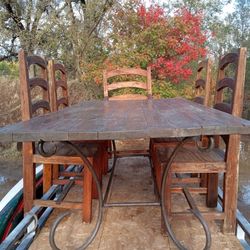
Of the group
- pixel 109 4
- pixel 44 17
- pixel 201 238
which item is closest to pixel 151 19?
pixel 109 4

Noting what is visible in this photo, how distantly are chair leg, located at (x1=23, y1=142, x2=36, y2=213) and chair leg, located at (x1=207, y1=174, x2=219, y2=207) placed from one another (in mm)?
1037

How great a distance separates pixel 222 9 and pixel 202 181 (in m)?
8.04

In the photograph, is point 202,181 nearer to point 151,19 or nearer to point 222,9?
point 151,19

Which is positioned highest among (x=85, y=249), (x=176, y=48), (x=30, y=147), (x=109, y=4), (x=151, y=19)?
(x=109, y=4)

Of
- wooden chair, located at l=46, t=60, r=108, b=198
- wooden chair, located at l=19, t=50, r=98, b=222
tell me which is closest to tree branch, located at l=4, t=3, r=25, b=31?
wooden chair, located at l=46, t=60, r=108, b=198

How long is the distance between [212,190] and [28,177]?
109cm

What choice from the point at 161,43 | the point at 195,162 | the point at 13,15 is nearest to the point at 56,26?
the point at 13,15

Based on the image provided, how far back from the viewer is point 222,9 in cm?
876

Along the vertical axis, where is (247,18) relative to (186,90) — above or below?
above

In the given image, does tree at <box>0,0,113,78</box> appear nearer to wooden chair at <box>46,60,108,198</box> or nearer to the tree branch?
the tree branch

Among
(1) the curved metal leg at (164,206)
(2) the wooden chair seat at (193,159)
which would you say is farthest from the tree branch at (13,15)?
(1) the curved metal leg at (164,206)

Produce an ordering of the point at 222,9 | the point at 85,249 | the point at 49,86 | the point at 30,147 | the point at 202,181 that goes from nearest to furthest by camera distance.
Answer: the point at 85,249, the point at 30,147, the point at 202,181, the point at 49,86, the point at 222,9

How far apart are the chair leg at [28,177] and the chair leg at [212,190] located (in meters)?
1.04

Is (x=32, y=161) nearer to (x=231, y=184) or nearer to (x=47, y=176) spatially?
(x=47, y=176)
